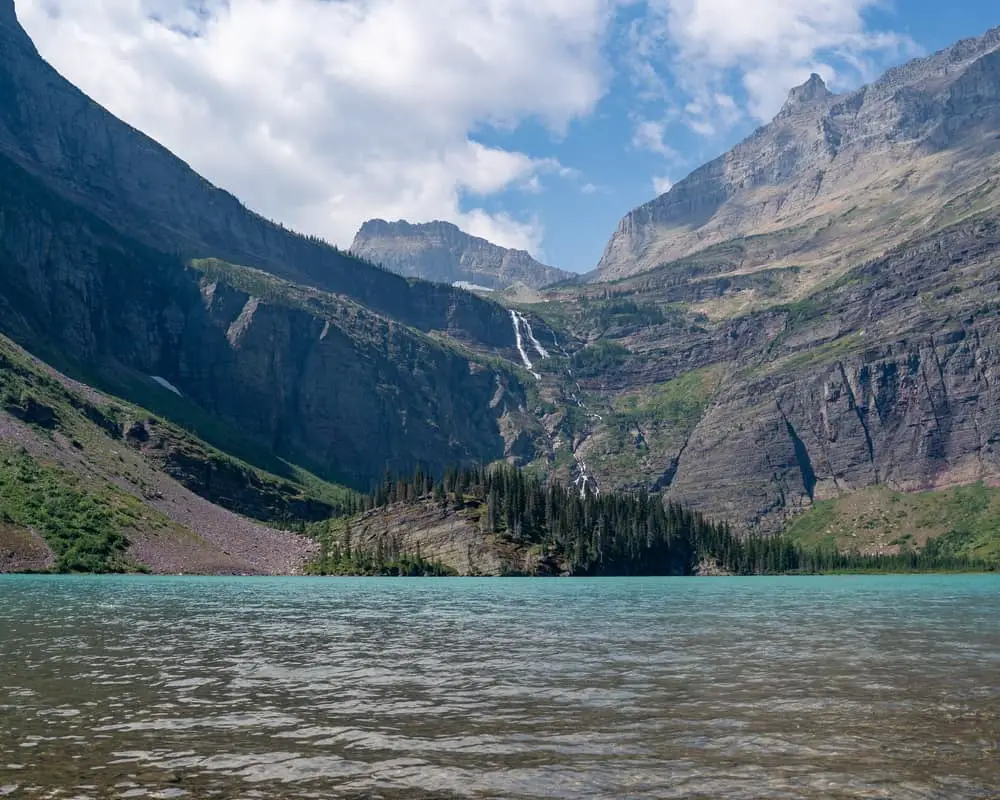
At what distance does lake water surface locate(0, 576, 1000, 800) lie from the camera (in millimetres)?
21531

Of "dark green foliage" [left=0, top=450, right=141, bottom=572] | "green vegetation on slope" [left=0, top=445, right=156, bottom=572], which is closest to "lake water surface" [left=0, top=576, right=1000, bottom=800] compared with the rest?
"dark green foliage" [left=0, top=450, right=141, bottom=572]

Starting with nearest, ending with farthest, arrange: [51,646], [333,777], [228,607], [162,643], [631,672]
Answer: [333,777] < [631,672] < [51,646] < [162,643] < [228,607]

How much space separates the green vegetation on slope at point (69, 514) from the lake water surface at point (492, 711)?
102 metres

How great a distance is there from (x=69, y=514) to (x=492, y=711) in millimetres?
161811

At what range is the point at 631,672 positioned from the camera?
40.0 metres

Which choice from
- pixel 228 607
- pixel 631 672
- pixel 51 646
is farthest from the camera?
pixel 228 607

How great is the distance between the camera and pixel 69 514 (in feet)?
556

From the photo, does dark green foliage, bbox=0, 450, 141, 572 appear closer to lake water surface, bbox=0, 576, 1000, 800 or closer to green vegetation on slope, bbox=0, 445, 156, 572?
green vegetation on slope, bbox=0, 445, 156, 572

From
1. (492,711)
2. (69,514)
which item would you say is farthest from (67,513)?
(492,711)

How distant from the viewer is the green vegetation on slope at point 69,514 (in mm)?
155750

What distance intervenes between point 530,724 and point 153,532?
175689 millimetres

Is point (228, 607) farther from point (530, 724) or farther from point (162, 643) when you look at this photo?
point (530, 724)

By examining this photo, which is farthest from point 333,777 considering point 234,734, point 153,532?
point 153,532

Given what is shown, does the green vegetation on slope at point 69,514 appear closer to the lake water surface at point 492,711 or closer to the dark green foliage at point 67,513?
the dark green foliage at point 67,513
